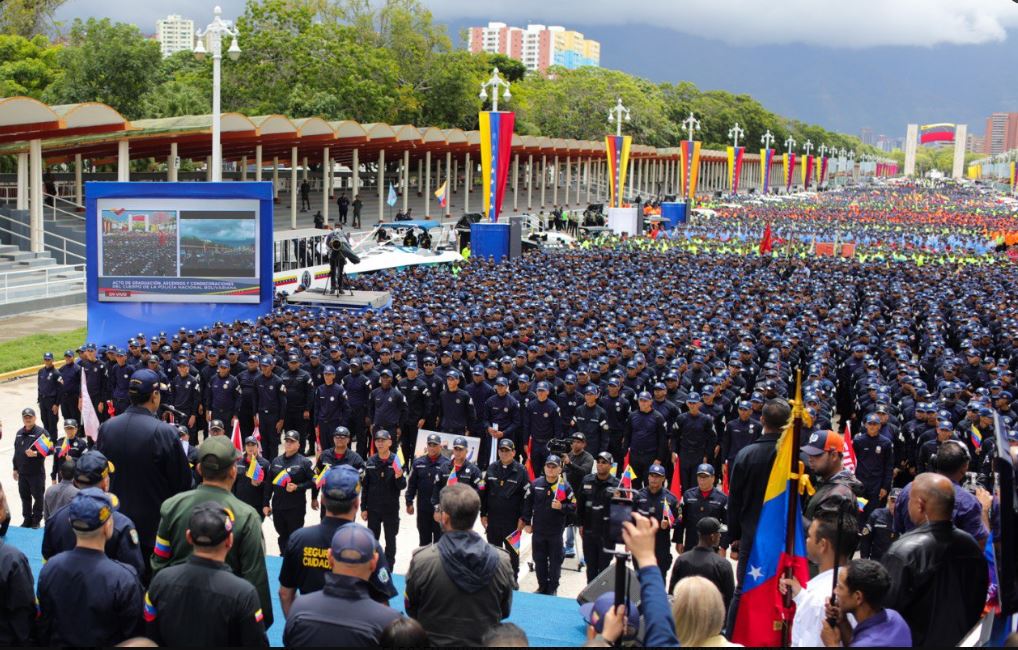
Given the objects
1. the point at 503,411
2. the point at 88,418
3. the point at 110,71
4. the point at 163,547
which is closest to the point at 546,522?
the point at 503,411

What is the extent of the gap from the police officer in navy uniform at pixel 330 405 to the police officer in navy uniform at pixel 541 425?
2056 millimetres

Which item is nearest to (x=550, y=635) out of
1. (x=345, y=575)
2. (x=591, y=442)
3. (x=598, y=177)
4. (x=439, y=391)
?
(x=345, y=575)

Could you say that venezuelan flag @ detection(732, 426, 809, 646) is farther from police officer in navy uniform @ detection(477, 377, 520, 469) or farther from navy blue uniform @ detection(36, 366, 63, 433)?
navy blue uniform @ detection(36, 366, 63, 433)

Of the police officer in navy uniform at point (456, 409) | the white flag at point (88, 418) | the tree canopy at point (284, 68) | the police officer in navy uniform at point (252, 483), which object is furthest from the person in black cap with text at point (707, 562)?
the tree canopy at point (284, 68)

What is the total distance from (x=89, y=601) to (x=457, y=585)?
143 centimetres

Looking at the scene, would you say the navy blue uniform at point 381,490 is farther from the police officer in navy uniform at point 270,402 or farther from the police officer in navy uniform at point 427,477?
the police officer in navy uniform at point 270,402

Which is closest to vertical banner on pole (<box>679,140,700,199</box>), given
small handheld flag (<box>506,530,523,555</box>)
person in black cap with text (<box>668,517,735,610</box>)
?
small handheld flag (<box>506,530,523,555</box>)

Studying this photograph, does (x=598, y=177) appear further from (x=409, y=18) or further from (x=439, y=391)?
(x=439, y=391)

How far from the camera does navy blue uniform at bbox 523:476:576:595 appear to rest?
7777 mm

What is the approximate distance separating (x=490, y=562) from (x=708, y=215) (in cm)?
5249

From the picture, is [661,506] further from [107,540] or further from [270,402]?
[270,402]

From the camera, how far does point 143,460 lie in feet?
17.9

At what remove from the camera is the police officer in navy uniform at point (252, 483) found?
8137 millimetres

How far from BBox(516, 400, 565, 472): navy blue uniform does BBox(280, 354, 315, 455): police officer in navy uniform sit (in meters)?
2.71
